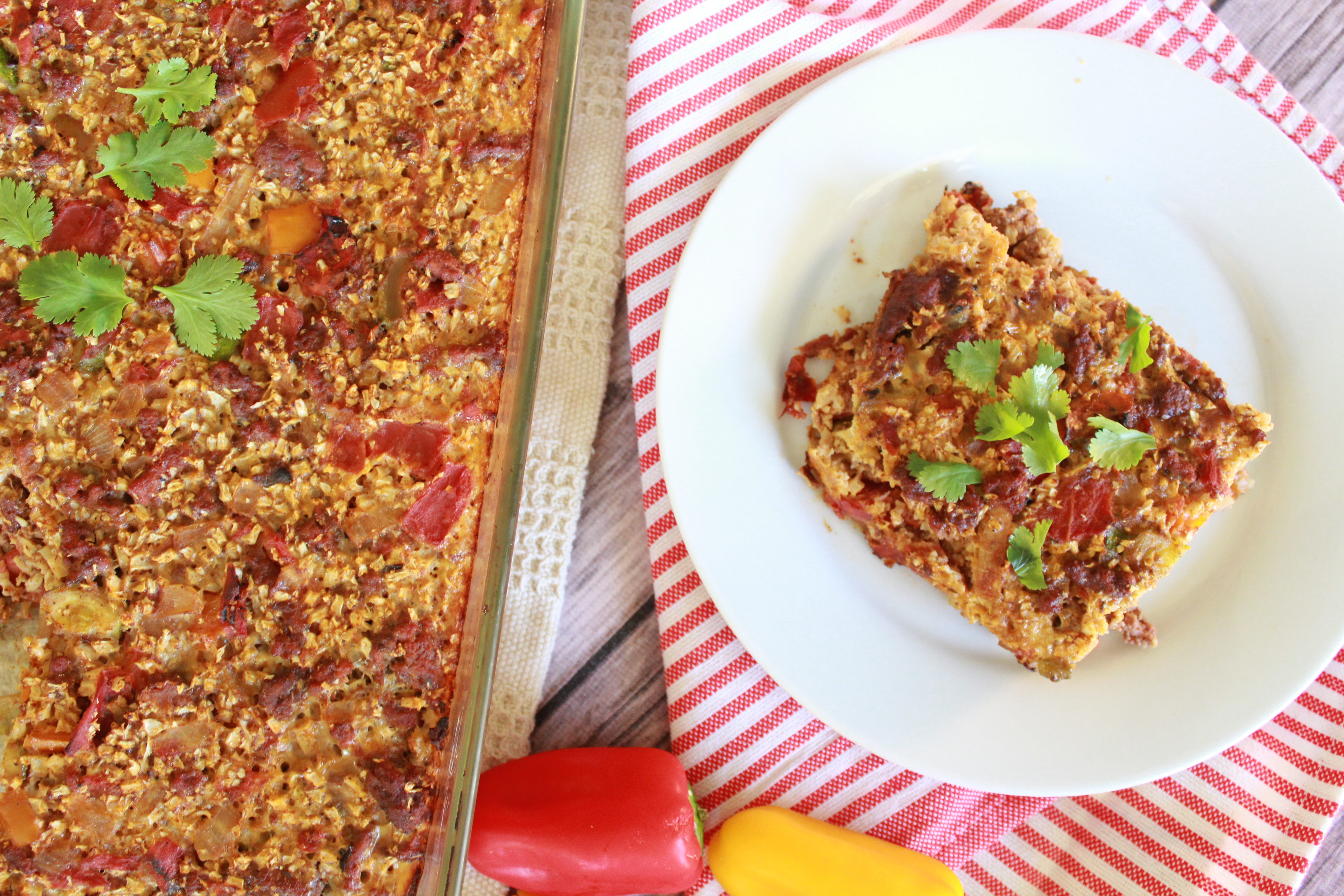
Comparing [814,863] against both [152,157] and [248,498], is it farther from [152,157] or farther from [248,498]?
[152,157]

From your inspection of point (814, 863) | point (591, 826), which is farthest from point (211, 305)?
point (814, 863)

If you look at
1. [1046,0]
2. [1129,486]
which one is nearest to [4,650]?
[1129,486]

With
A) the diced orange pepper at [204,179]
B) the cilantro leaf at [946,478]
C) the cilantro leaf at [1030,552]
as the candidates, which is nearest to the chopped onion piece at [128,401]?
the diced orange pepper at [204,179]

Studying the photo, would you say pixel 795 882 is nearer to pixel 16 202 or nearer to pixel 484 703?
pixel 484 703

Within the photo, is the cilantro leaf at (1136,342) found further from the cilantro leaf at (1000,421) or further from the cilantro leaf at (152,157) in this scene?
the cilantro leaf at (152,157)

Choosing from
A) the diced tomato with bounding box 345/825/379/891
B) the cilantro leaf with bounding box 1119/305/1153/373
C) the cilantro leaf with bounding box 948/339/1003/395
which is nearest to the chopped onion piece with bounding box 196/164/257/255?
the diced tomato with bounding box 345/825/379/891
